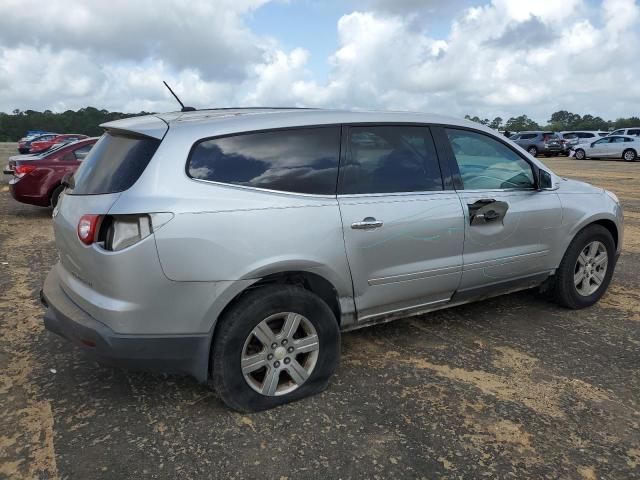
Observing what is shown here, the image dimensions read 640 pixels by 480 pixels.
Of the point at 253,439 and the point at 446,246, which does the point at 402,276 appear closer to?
the point at 446,246

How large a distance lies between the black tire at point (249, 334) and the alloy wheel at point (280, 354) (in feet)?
0.10

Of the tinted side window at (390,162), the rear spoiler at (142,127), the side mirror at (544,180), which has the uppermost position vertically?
the rear spoiler at (142,127)

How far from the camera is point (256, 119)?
123 inches

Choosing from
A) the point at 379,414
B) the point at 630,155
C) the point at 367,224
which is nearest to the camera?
the point at 379,414

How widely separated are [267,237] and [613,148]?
27.9 m

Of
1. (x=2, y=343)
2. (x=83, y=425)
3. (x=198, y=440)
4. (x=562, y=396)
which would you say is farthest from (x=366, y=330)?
(x=2, y=343)

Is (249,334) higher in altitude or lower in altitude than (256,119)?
lower

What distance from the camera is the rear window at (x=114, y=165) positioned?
283 centimetres

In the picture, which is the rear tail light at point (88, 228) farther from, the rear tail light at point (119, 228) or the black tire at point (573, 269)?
the black tire at point (573, 269)

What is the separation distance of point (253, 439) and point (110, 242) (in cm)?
122

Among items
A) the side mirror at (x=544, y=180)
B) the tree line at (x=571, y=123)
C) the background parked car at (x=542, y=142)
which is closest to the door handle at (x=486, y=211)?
the side mirror at (x=544, y=180)

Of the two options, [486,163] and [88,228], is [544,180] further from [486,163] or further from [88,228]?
[88,228]

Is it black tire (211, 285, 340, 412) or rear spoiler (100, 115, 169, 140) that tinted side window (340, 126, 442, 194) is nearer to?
black tire (211, 285, 340, 412)

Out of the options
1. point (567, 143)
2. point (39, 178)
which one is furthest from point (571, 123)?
point (39, 178)
